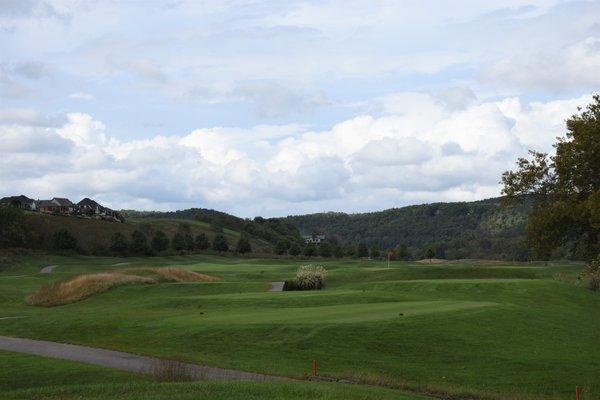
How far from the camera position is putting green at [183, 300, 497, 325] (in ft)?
102

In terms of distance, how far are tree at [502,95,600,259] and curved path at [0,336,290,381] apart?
1137 cm

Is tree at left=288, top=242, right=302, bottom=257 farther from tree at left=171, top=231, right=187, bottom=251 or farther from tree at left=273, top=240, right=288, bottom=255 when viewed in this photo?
tree at left=171, top=231, right=187, bottom=251

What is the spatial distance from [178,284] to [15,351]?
95.1ft

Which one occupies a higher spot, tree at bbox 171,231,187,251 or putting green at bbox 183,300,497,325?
tree at bbox 171,231,187,251

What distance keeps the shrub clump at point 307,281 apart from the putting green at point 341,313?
18.4 m

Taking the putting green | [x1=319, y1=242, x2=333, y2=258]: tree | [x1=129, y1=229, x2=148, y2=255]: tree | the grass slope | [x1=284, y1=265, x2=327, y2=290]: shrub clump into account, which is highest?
the grass slope

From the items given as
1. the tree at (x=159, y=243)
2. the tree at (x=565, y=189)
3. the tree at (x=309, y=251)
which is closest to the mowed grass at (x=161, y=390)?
the tree at (x=565, y=189)

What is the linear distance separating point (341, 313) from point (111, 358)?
38.8ft

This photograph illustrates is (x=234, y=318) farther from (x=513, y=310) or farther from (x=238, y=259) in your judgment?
(x=238, y=259)

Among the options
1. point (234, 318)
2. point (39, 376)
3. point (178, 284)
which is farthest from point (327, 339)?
point (178, 284)

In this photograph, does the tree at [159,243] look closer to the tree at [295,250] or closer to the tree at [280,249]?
the tree at [280,249]

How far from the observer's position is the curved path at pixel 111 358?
21.6m

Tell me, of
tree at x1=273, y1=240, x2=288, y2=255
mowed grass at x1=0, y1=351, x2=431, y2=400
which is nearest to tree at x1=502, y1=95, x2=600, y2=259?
mowed grass at x1=0, y1=351, x2=431, y2=400

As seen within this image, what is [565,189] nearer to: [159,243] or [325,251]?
[159,243]
